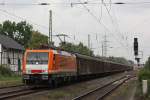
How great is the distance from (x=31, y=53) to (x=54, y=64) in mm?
1740

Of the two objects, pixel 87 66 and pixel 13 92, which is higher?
pixel 87 66

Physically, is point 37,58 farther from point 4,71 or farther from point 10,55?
point 10,55

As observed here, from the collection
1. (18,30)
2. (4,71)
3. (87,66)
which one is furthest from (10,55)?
(18,30)

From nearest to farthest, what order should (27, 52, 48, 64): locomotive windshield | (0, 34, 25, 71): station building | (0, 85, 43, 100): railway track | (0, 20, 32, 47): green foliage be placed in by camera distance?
(0, 85, 43, 100): railway track → (27, 52, 48, 64): locomotive windshield → (0, 34, 25, 71): station building → (0, 20, 32, 47): green foliage

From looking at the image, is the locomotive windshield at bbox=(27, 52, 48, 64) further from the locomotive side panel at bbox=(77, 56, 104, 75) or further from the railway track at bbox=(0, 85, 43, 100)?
the locomotive side panel at bbox=(77, 56, 104, 75)

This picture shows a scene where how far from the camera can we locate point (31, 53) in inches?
1222

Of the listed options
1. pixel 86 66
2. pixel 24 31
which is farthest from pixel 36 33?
pixel 86 66

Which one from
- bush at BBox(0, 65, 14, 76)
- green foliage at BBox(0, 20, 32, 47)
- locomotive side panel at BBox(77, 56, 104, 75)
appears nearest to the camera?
locomotive side panel at BBox(77, 56, 104, 75)

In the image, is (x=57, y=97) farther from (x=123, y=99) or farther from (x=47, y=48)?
(x=47, y=48)

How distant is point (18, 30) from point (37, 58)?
3331 inches

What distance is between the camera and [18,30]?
114312 mm

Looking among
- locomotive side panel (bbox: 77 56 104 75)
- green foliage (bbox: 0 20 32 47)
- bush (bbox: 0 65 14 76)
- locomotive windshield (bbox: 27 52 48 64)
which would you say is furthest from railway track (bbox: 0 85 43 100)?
green foliage (bbox: 0 20 32 47)

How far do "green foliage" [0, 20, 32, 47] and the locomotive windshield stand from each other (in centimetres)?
8259

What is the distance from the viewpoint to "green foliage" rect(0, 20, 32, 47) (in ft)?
371
